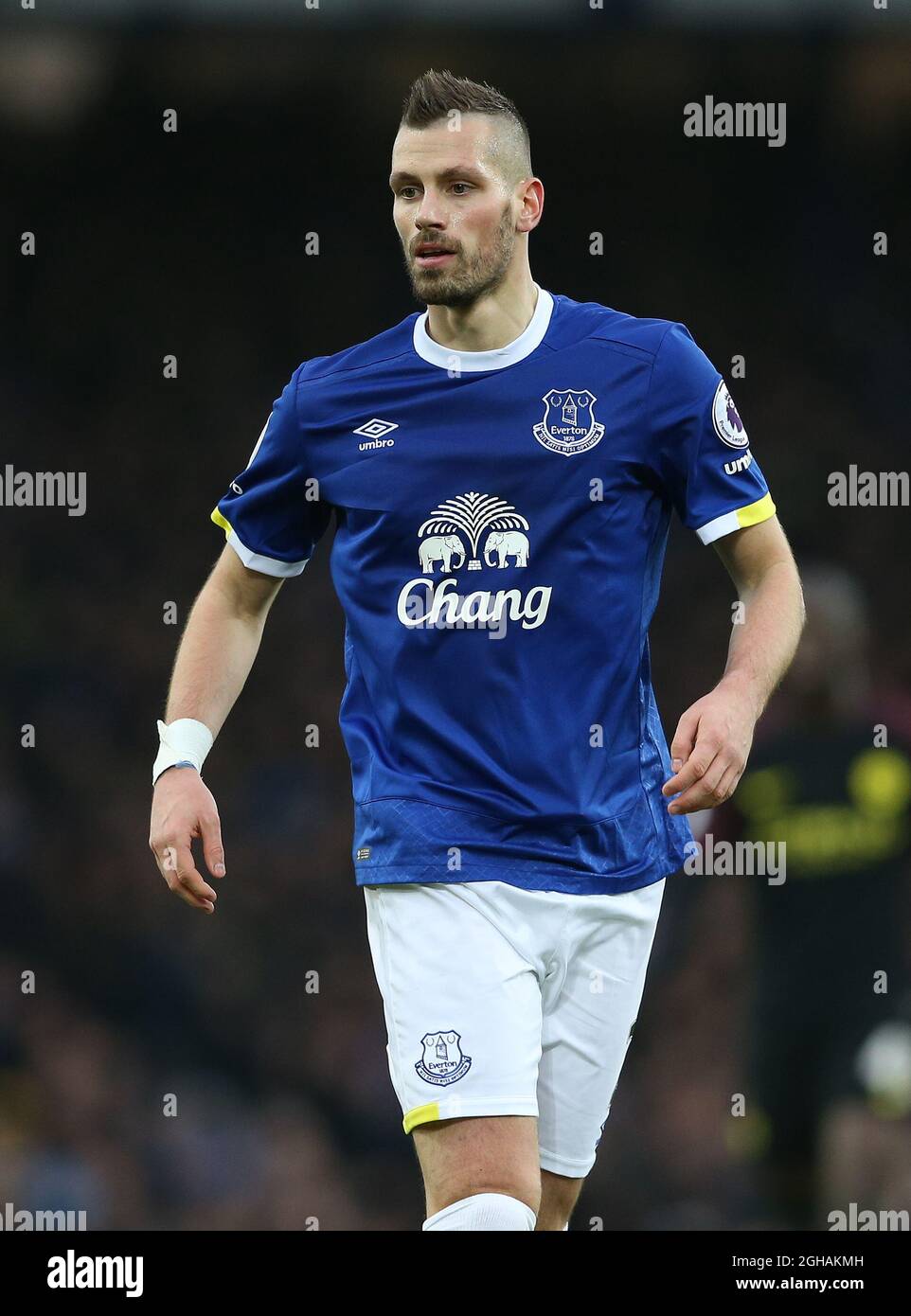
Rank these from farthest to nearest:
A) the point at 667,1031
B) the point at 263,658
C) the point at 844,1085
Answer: the point at 263,658 → the point at 667,1031 → the point at 844,1085

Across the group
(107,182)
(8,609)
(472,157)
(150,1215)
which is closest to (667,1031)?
(150,1215)

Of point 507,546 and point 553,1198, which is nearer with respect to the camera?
point 507,546

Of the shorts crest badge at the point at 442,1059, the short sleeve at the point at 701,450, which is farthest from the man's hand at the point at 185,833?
the short sleeve at the point at 701,450

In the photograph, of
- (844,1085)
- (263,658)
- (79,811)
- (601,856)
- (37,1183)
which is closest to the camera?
(601,856)

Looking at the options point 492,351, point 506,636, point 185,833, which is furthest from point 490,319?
point 185,833

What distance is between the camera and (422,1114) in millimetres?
3613

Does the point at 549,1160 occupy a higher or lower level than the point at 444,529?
lower

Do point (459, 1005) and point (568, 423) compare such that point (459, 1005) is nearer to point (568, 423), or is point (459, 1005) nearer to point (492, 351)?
point (568, 423)

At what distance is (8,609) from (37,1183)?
12.0 feet

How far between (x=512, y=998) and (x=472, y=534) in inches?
34.7

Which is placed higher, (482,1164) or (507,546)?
(507,546)

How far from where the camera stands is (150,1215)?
334 inches

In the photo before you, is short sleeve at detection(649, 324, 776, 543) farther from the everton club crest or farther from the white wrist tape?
the white wrist tape

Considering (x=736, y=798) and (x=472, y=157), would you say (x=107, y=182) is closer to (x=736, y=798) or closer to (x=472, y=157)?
A: (x=736, y=798)
